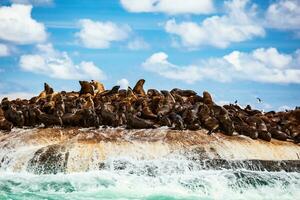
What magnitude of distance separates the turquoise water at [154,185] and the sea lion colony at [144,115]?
12.7 feet

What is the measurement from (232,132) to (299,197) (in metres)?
5.24

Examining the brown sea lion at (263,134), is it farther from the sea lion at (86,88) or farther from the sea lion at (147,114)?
the sea lion at (86,88)

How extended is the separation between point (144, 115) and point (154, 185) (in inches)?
225

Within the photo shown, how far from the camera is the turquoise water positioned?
16.9 metres

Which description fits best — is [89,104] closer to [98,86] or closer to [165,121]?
[165,121]

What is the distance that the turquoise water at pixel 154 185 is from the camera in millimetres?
16906

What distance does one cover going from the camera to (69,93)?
Result: 28.4 metres

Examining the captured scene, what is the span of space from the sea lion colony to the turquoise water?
12.7 ft

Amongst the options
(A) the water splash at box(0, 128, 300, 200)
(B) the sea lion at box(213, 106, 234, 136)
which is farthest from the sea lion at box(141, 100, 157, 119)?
(B) the sea lion at box(213, 106, 234, 136)

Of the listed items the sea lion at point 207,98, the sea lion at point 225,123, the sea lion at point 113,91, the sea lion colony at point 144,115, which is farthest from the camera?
the sea lion at point 113,91

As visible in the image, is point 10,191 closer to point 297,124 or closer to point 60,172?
point 60,172

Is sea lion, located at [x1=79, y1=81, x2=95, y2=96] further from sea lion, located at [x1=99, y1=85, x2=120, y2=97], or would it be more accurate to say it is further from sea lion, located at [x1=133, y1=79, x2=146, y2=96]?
sea lion, located at [x1=133, y1=79, x2=146, y2=96]

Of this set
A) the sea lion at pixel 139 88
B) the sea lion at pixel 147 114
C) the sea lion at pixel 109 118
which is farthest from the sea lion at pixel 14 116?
the sea lion at pixel 139 88

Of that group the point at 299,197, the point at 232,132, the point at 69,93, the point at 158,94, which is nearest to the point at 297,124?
the point at 232,132
